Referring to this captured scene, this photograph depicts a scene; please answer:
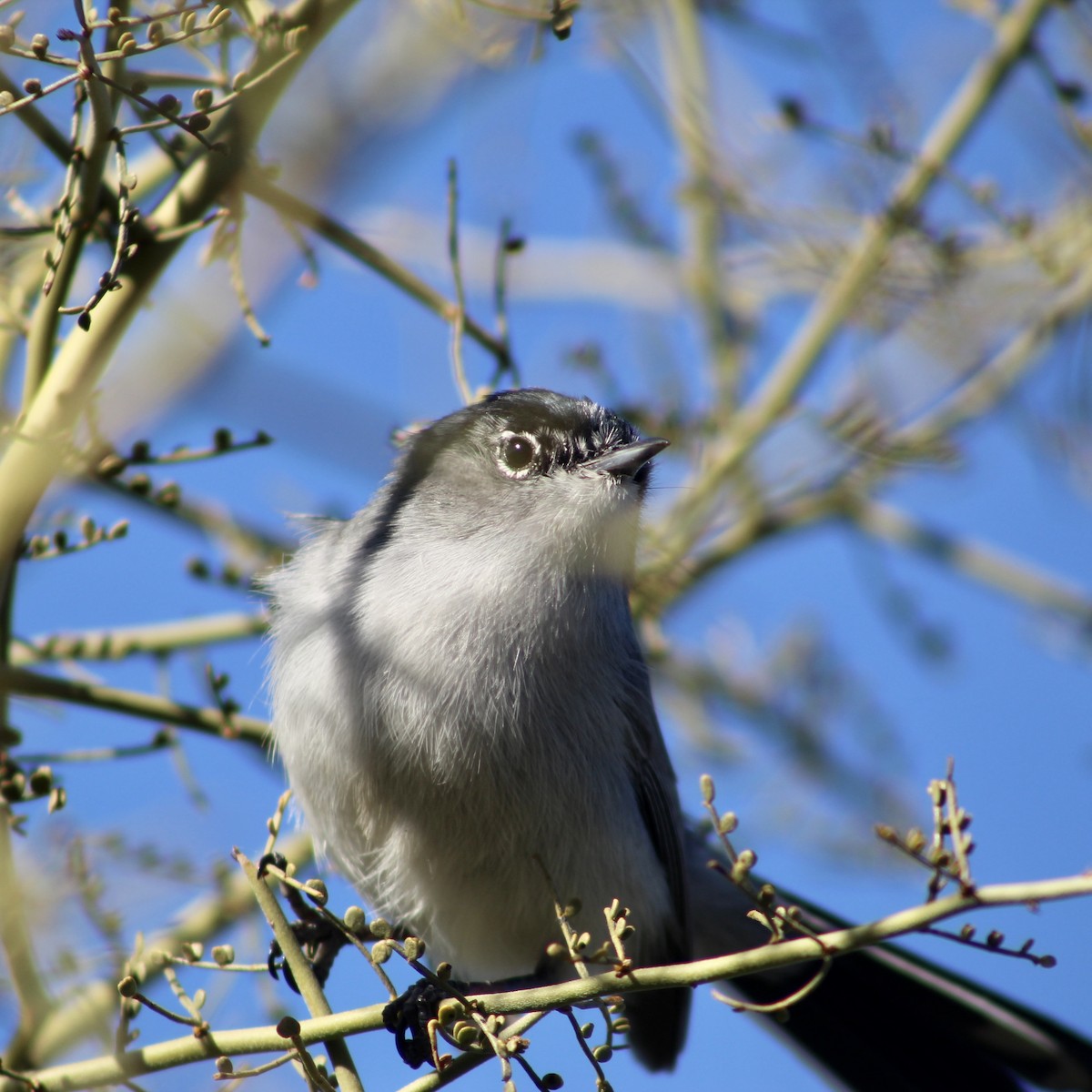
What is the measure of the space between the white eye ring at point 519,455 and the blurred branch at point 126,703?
996 mm

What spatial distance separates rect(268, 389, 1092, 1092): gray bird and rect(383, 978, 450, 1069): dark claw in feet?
1.25

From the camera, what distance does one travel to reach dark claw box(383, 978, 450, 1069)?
2.77 metres

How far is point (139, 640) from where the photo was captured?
351 cm

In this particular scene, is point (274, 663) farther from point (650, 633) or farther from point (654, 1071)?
point (654, 1071)

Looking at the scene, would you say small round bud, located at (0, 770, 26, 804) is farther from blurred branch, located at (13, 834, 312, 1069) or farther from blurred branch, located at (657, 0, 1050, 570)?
blurred branch, located at (657, 0, 1050, 570)

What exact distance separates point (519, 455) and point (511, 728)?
2.76ft

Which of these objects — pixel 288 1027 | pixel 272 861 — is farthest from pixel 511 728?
pixel 288 1027

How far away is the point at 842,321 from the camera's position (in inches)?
176

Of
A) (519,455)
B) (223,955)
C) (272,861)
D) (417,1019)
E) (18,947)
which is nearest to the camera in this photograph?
(223,955)

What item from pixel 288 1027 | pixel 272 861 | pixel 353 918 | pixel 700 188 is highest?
pixel 700 188

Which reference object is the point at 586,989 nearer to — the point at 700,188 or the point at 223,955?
the point at 223,955

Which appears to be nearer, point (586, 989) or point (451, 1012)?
point (586, 989)

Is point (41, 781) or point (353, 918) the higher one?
point (41, 781)

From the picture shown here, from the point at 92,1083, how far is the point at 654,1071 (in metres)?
2.56
